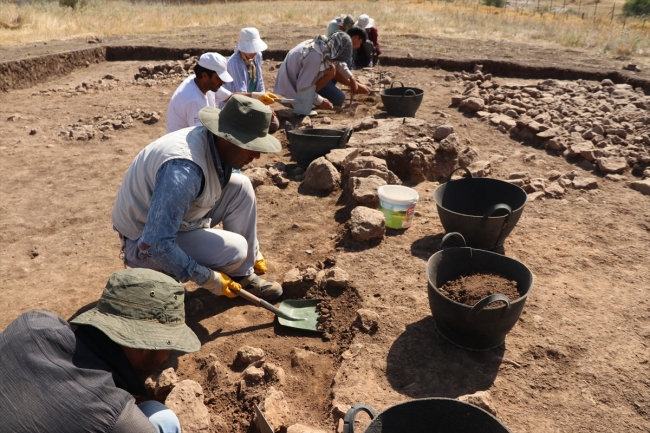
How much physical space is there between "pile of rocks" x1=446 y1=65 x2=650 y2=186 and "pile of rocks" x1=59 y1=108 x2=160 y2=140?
15.3 ft

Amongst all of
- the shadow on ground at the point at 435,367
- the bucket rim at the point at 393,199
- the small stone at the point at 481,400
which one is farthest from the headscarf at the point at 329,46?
the small stone at the point at 481,400

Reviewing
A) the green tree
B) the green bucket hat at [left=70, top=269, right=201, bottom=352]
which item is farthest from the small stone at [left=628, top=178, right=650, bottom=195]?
the green tree

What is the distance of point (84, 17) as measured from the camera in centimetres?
1564

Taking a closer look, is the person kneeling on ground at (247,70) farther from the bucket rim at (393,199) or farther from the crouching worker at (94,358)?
the crouching worker at (94,358)

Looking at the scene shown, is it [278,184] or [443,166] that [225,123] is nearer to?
[278,184]

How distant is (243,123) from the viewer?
3.14m

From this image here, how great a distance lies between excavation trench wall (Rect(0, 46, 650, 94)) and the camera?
963cm

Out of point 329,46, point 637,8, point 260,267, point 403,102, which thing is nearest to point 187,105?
point 260,267

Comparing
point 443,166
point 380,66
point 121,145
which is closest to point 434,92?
point 380,66

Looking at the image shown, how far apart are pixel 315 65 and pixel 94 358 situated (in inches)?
228

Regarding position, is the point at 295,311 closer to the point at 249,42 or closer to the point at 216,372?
the point at 216,372

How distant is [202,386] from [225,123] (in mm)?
1533

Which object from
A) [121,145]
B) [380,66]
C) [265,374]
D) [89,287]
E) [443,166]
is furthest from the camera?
[380,66]

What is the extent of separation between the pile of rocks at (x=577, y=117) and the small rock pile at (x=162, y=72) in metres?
5.51
